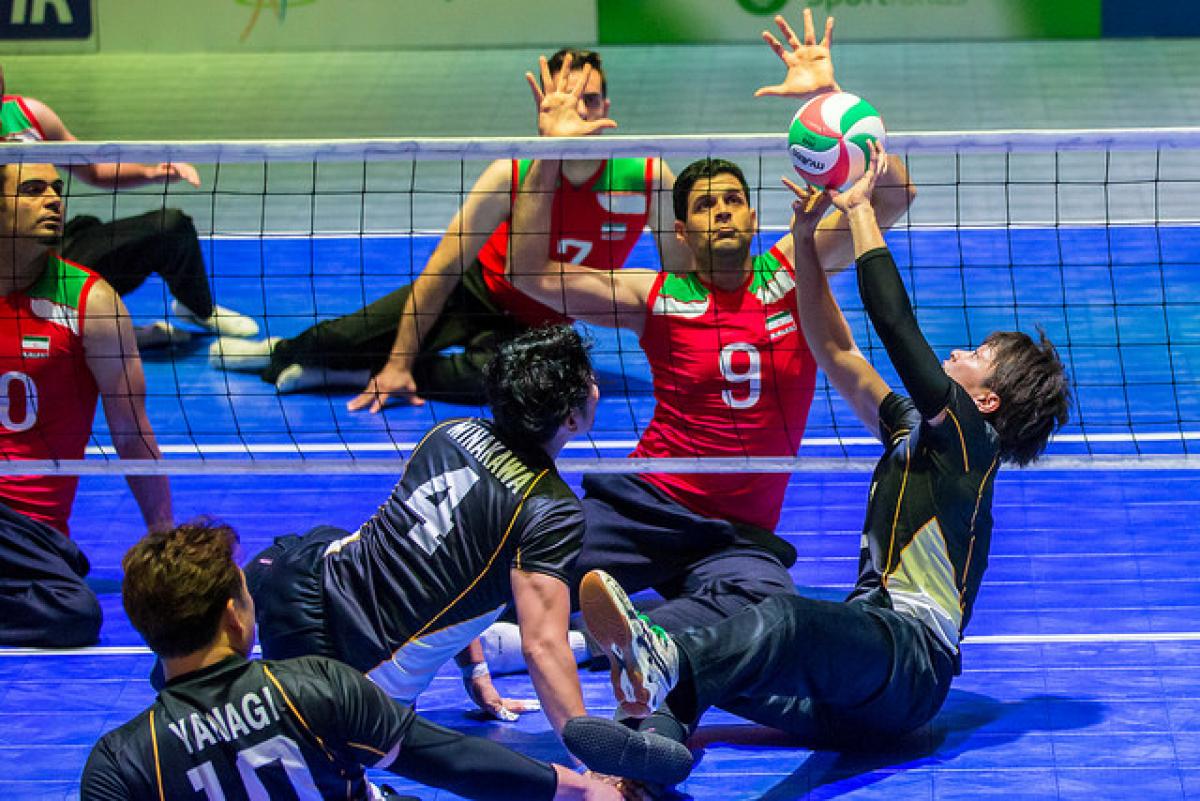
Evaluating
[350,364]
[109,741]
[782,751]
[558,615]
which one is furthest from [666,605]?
[350,364]

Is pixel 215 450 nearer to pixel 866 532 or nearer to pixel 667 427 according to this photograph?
pixel 667 427

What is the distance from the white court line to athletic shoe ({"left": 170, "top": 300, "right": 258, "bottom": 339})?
355 cm

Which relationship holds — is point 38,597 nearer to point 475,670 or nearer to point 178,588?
point 475,670

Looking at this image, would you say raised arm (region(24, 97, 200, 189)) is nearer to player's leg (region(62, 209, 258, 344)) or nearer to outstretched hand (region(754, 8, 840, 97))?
player's leg (region(62, 209, 258, 344))

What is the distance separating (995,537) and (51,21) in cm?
1267

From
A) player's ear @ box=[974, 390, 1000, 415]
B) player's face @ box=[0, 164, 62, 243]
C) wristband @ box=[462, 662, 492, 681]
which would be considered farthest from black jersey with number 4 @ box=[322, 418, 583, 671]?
player's face @ box=[0, 164, 62, 243]

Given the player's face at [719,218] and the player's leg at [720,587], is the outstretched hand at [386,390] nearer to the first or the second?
the player's face at [719,218]

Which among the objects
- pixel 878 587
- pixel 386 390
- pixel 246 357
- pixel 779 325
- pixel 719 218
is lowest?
pixel 246 357

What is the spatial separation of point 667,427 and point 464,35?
1106 cm

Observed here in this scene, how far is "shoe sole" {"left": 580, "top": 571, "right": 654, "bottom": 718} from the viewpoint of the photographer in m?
4.27

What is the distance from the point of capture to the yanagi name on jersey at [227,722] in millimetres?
3623

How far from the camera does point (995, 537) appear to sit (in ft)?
22.0

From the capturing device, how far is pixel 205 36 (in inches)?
655

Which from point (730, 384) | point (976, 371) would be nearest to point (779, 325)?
point (730, 384)
